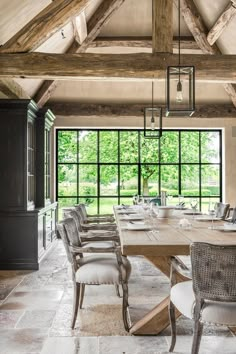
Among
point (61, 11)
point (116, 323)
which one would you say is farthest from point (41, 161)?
point (116, 323)

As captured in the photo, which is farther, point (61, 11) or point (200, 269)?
point (61, 11)

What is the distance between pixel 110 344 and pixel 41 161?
13.5ft

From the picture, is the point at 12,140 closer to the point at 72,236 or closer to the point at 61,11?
the point at 61,11

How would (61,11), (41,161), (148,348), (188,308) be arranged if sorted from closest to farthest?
(188,308) < (148,348) < (61,11) < (41,161)

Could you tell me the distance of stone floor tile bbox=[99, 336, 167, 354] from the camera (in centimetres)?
283

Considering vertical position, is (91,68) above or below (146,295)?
above

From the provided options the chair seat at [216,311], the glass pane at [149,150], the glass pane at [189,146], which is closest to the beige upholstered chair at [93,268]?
the chair seat at [216,311]

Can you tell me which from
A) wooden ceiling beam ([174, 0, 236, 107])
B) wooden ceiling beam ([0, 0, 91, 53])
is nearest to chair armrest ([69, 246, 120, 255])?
wooden ceiling beam ([0, 0, 91, 53])

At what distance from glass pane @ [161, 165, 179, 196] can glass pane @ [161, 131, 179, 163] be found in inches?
7.0

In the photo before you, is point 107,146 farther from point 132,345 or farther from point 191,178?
point 132,345

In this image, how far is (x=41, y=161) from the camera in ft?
21.6

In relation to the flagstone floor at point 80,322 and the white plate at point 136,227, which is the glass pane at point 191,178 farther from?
the white plate at point 136,227

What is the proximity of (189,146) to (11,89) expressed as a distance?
4.34m

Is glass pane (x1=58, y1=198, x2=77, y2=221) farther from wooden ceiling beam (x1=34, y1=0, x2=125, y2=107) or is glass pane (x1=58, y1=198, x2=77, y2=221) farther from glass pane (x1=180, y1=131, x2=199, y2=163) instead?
wooden ceiling beam (x1=34, y1=0, x2=125, y2=107)
